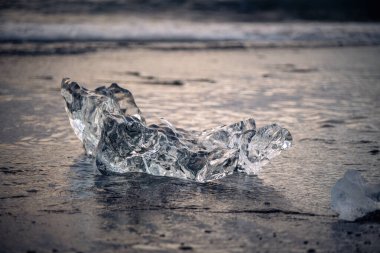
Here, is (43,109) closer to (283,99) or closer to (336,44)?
(283,99)

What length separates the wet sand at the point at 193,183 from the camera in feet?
8.65

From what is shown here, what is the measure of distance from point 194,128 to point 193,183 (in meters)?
1.21

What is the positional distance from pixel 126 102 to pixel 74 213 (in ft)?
4.11

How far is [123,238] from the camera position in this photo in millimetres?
2621

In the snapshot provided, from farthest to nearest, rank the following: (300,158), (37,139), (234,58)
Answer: (234,58) < (37,139) < (300,158)

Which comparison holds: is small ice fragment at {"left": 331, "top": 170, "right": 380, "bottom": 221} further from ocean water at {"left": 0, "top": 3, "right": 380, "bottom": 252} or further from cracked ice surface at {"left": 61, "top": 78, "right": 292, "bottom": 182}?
cracked ice surface at {"left": 61, "top": 78, "right": 292, "bottom": 182}

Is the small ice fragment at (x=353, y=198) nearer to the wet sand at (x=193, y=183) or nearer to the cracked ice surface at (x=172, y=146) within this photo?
the wet sand at (x=193, y=183)

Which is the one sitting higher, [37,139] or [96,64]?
[37,139]

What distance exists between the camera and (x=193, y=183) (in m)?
3.36

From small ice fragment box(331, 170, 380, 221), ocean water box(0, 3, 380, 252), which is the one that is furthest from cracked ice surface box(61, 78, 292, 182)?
small ice fragment box(331, 170, 380, 221)

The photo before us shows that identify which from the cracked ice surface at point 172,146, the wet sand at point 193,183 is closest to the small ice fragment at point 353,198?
the wet sand at point 193,183

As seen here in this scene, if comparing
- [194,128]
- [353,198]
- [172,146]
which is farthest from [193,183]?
[194,128]

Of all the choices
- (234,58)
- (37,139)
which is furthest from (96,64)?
(37,139)

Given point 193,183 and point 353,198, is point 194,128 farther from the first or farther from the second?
point 353,198
